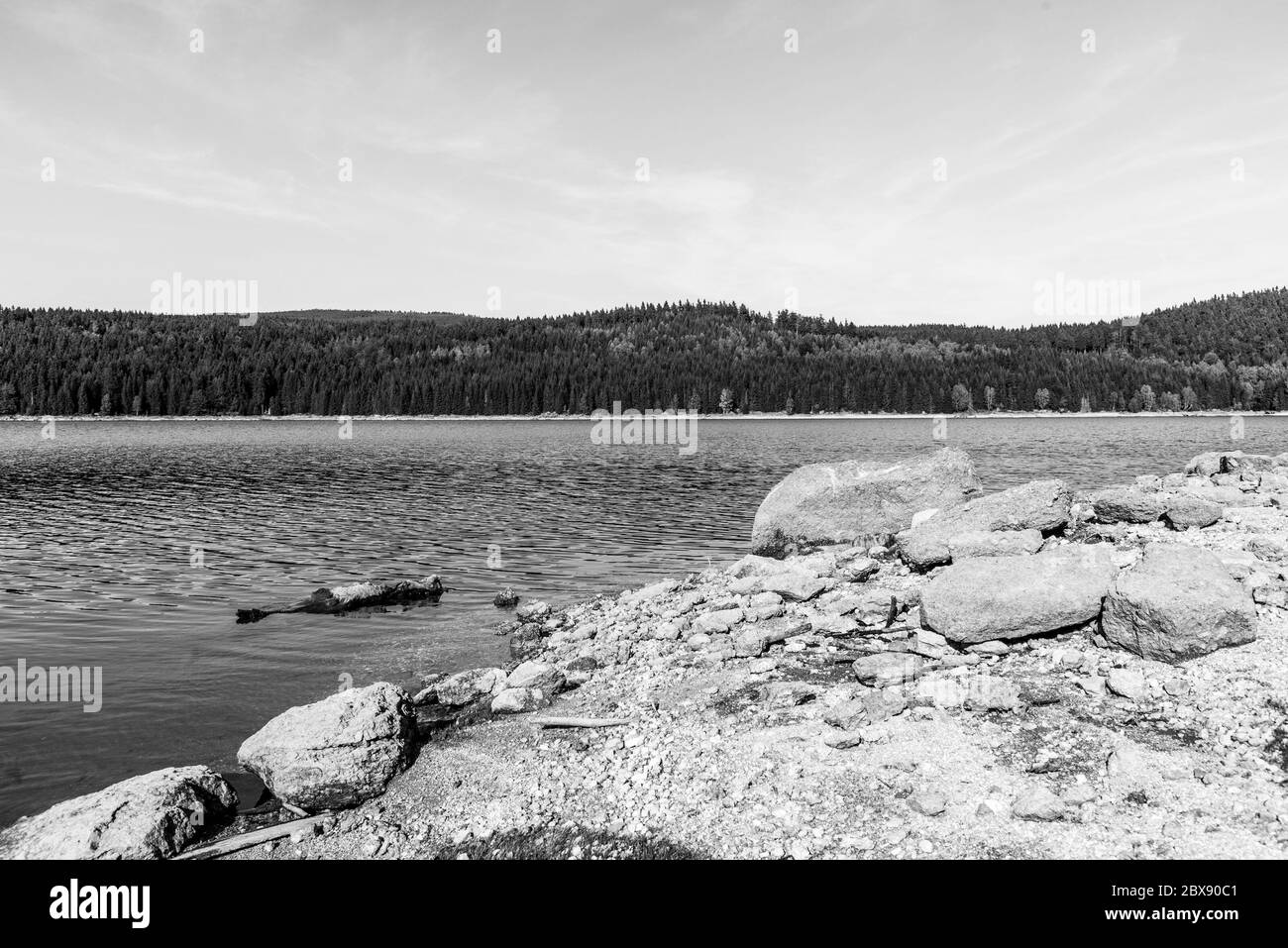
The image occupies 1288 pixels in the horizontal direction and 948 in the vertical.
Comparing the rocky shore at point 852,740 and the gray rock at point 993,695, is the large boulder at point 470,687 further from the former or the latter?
the gray rock at point 993,695

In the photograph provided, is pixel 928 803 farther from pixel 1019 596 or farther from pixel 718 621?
pixel 718 621

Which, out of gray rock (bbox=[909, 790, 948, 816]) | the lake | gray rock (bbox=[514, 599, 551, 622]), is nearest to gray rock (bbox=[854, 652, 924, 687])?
gray rock (bbox=[909, 790, 948, 816])

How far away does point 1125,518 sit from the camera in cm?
1616

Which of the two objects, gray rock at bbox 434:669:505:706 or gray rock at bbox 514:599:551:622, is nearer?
gray rock at bbox 434:669:505:706

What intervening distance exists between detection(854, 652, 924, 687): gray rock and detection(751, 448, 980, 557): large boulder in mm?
11465

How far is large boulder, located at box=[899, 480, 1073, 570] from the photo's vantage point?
51.9ft

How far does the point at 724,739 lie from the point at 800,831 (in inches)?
91.3

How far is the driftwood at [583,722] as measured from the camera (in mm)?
10953

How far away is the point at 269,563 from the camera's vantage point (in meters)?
27.8

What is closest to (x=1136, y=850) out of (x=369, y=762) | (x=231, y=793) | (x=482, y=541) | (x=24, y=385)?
(x=369, y=762)

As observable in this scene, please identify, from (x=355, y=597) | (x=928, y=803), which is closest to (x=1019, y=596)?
(x=928, y=803)

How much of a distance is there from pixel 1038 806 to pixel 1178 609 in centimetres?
420

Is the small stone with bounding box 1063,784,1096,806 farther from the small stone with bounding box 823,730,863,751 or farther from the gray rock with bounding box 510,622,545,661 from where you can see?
the gray rock with bounding box 510,622,545,661
